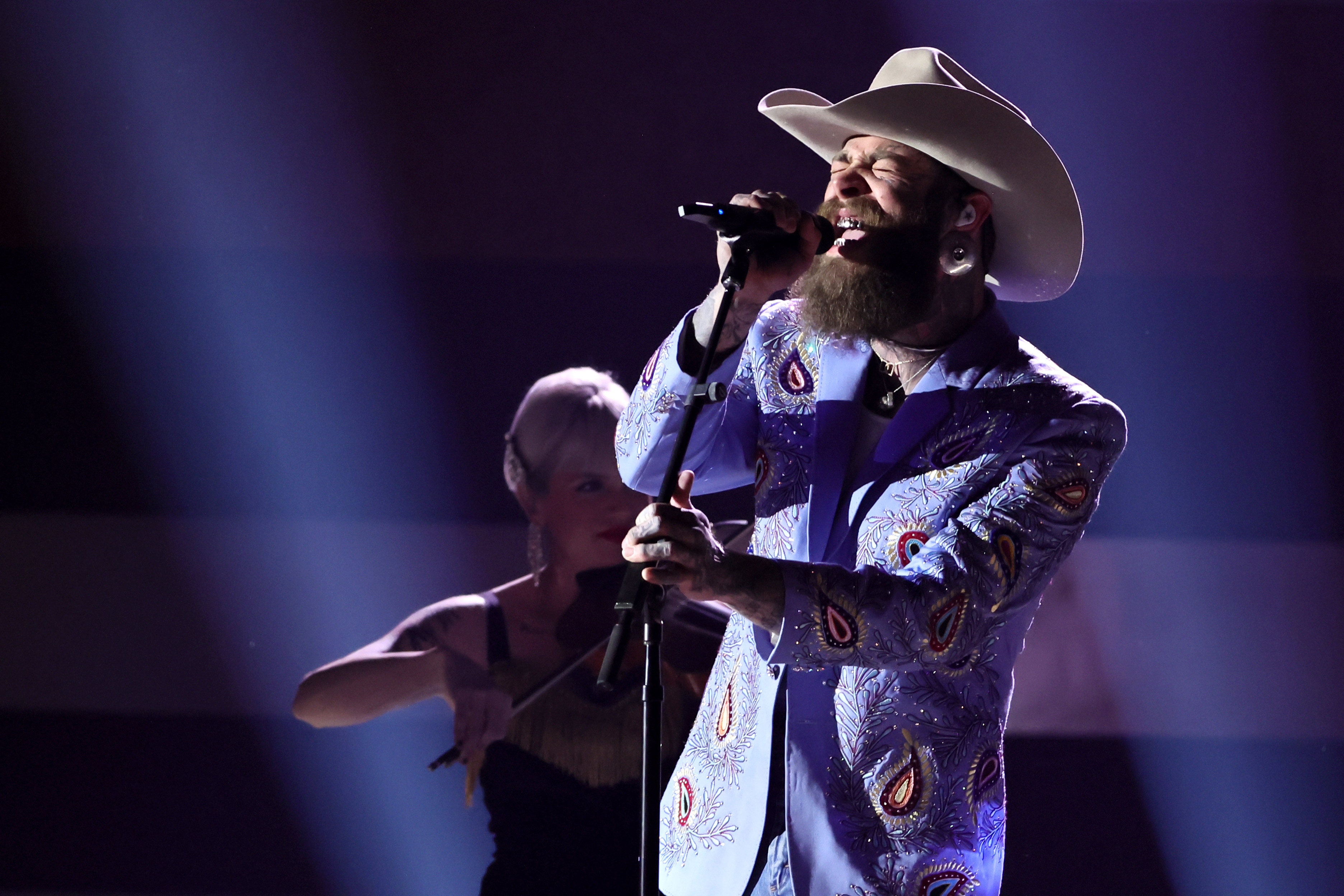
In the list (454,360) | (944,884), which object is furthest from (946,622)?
(454,360)

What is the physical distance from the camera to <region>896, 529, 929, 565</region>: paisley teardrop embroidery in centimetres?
131

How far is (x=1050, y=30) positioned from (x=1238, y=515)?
48.8 inches

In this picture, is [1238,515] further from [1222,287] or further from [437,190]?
[437,190]

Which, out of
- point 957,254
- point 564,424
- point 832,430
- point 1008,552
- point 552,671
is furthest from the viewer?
point 564,424

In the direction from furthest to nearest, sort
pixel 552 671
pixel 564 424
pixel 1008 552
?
pixel 564 424 → pixel 552 671 → pixel 1008 552

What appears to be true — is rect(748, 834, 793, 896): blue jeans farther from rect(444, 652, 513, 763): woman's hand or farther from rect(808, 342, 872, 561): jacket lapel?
rect(444, 652, 513, 763): woman's hand

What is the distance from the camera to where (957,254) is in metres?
1.55

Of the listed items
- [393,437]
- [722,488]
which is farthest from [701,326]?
[393,437]

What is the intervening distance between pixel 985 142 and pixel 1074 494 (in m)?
0.50

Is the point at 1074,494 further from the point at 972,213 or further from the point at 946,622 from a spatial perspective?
the point at 972,213

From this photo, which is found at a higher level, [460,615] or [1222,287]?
[460,615]

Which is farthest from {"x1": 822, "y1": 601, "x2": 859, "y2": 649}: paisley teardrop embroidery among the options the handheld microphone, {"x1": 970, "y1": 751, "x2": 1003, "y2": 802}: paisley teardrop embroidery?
the handheld microphone

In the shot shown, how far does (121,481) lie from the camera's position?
284cm

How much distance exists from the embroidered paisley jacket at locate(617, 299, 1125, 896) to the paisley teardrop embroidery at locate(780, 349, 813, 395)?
1.1 inches
